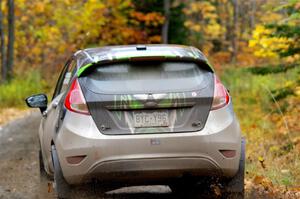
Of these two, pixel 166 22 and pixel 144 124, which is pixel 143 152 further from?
pixel 166 22

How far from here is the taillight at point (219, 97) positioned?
6.73 meters

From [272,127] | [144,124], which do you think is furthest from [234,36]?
[144,124]

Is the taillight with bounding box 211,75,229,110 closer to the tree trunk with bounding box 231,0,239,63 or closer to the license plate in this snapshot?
the license plate

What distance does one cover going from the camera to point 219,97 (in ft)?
22.2

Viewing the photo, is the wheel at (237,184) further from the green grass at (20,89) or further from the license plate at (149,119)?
the green grass at (20,89)

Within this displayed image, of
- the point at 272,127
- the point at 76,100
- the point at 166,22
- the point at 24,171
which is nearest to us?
the point at 76,100

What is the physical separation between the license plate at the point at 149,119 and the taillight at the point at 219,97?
0.51m

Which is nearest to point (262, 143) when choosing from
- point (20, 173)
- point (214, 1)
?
point (20, 173)

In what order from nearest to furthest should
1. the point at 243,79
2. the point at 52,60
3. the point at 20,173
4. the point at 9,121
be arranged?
1. the point at 20,173
2. the point at 9,121
3. the point at 243,79
4. the point at 52,60

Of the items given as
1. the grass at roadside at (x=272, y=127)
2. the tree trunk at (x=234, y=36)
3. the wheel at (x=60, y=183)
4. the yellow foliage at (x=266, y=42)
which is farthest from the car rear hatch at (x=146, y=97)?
the tree trunk at (x=234, y=36)

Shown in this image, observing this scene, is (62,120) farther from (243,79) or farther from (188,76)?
(243,79)

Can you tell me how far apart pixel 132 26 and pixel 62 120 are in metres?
27.1

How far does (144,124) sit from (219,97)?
0.79 m

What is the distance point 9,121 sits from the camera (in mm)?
18297
